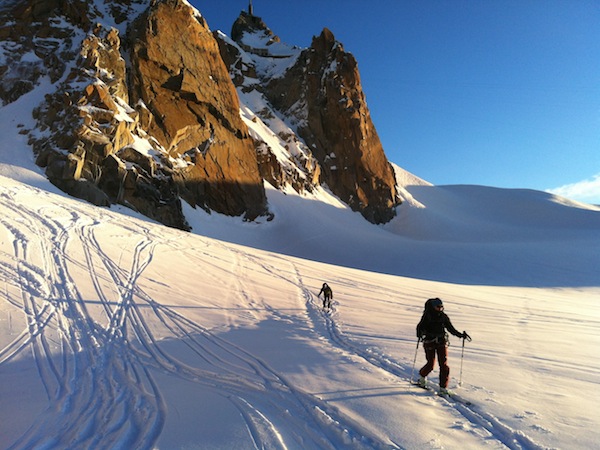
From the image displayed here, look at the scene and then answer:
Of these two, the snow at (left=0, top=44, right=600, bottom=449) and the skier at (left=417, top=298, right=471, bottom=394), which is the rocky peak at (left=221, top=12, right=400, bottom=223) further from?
the skier at (left=417, top=298, right=471, bottom=394)

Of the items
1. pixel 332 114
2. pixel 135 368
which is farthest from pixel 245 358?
pixel 332 114

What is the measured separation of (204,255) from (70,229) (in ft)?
19.2

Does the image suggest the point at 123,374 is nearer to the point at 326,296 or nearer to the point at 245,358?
the point at 245,358

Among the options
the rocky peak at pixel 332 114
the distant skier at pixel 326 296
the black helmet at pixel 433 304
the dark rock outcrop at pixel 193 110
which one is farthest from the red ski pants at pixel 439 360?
the rocky peak at pixel 332 114

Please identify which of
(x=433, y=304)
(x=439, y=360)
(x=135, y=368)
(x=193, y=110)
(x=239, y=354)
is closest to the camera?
(x=439, y=360)

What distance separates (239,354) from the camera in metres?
6.14

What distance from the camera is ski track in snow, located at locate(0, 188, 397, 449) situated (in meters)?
3.75

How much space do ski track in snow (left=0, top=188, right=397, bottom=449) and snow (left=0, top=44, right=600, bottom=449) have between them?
24 millimetres

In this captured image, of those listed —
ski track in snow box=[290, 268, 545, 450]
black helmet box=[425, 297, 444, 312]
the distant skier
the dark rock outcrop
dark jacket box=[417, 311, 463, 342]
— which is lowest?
ski track in snow box=[290, 268, 545, 450]

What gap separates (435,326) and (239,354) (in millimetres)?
3162

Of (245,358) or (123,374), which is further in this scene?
(245,358)

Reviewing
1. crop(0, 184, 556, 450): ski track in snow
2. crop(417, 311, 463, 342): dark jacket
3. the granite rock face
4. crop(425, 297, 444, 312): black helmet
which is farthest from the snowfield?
the granite rock face

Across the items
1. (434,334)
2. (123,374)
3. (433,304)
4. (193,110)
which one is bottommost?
(123,374)

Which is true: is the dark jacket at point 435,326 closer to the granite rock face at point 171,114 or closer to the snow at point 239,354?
the snow at point 239,354
